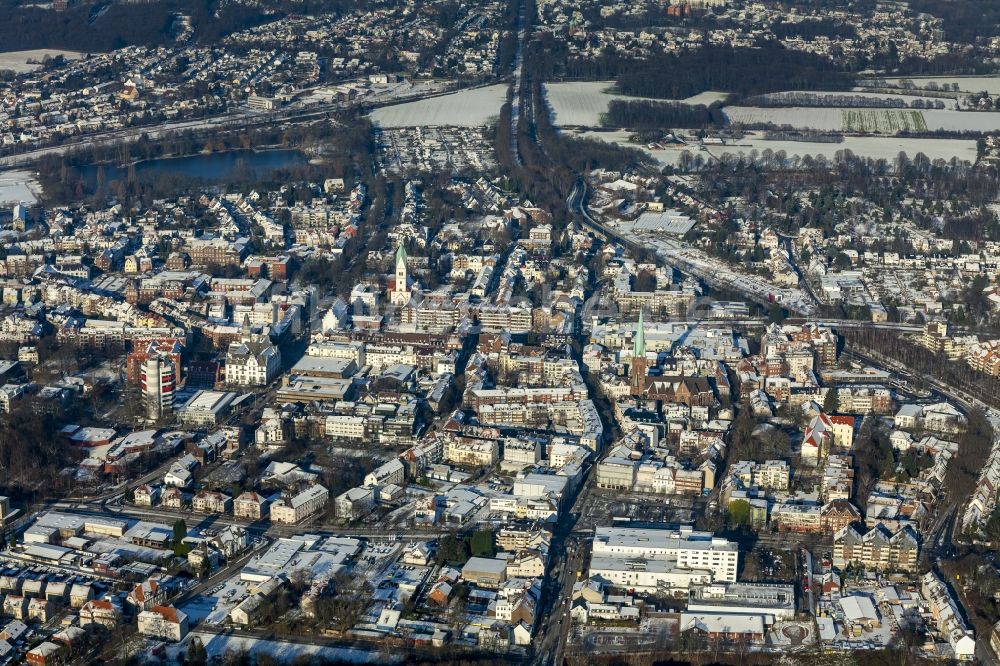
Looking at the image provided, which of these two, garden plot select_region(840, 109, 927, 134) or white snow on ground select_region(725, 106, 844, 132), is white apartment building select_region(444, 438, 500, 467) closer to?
white snow on ground select_region(725, 106, 844, 132)

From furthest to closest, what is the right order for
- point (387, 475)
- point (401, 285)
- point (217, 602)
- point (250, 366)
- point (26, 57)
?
1. point (26, 57)
2. point (401, 285)
3. point (250, 366)
4. point (387, 475)
5. point (217, 602)

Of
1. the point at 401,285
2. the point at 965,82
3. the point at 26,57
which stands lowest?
the point at 26,57

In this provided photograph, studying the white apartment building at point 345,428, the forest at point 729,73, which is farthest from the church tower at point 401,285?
the forest at point 729,73

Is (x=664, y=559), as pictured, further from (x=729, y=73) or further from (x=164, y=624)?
(x=729, y=73)

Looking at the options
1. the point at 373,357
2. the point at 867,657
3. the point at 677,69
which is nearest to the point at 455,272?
the point at 373,357

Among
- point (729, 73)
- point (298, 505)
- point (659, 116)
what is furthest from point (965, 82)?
point (298, 505)

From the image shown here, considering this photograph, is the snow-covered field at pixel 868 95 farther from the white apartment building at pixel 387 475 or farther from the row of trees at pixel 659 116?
the white apartment building at pixel 387 475

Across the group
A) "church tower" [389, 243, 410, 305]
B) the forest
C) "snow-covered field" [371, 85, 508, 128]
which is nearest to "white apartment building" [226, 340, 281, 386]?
"church tower" [389, 243, 410, 305]
